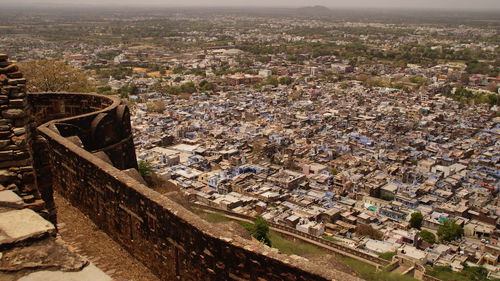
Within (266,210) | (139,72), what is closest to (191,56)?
(139,72)

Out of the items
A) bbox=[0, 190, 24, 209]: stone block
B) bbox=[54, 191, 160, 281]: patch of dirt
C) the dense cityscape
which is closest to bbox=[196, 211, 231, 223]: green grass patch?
the dense cityscape

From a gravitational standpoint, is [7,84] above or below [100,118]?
above

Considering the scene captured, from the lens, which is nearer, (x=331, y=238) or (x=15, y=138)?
(x=15, y=138)

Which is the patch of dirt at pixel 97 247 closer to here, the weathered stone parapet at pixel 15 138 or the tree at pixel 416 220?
the weathered stone parapet at pixel 15 138

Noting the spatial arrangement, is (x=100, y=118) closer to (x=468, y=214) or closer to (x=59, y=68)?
(x=59, y=68)

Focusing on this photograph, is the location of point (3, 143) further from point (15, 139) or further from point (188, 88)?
point (188, 88)

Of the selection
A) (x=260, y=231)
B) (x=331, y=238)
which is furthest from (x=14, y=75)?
(x=331, y=238)
